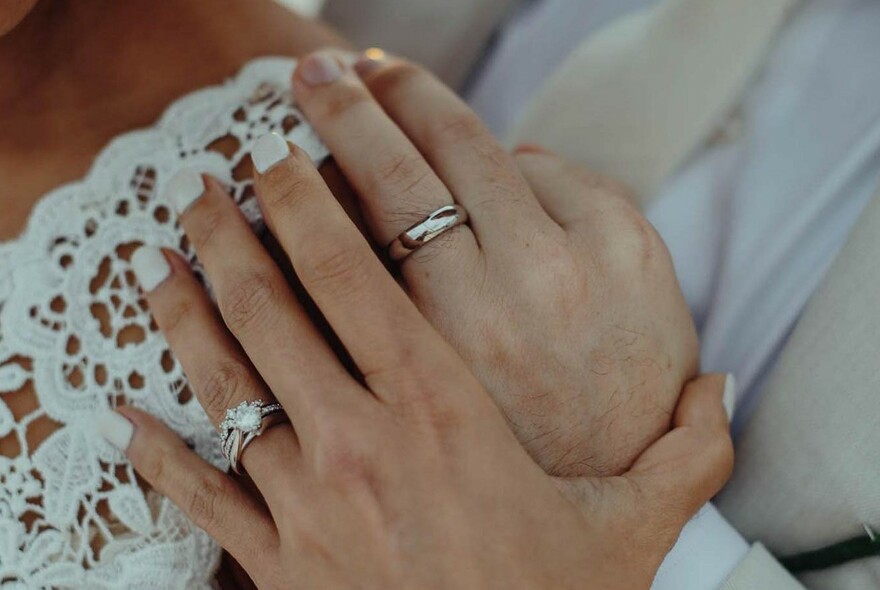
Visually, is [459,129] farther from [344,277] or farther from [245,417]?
[245,417]

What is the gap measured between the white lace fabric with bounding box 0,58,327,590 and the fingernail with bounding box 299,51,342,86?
3 centimetres

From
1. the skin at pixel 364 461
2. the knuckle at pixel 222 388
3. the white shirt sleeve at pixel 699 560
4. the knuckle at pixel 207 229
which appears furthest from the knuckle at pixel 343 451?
the white shirt sleeve at pixel 699 560

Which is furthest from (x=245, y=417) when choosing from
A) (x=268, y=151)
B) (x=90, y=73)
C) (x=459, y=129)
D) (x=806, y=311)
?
(x=806, y=311)

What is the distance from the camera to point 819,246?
856 millimetres

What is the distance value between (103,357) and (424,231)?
1.02 feet

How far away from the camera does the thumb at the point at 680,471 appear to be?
64 centimetres

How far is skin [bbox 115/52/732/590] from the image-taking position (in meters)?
0.58

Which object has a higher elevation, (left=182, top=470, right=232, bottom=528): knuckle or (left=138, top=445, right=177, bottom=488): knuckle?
(left=138, top=445, right=177, bottom=488): knuckle

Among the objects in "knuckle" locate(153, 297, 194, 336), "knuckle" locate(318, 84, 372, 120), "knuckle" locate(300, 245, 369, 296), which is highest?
"knuckle" locate(318, 84, 372, 120)

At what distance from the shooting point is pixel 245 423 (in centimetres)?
64

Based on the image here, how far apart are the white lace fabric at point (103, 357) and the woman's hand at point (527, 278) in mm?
85

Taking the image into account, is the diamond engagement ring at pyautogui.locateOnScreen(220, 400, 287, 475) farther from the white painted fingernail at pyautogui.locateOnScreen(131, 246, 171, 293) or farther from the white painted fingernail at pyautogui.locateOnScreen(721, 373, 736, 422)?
the white painted fingernail at pyautogui.locateOnScreen(721, 373, 736, 422)

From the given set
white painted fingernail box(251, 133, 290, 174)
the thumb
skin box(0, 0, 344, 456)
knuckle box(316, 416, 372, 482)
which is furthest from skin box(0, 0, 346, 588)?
the thumb

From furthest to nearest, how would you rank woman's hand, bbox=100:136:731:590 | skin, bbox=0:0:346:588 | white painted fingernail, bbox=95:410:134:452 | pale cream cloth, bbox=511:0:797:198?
pale cream cloth, bbox=511:0:797:198
skin, bbox=0:0:346:588
white painted fingernail, bbox=95:410:134:452
woman's hand, bbox=100:136:731:590
